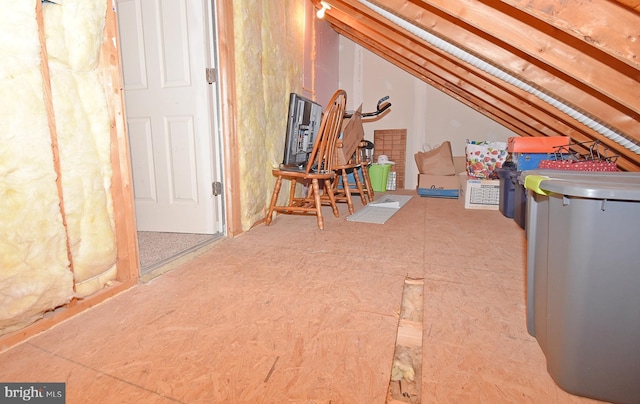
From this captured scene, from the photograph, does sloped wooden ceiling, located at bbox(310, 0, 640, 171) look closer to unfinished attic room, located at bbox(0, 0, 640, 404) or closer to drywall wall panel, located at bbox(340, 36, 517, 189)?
unfinished attic room, located at bbox(0, 0, 640, 404)

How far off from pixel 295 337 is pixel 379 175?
142 inches

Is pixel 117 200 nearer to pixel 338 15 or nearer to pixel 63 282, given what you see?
pixel 63 282

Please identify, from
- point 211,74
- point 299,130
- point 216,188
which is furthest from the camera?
point 299,130

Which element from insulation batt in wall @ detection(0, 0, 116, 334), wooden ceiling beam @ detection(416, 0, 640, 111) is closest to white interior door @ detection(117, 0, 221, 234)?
insulation batt in wall @ detection(0, 0, 116, 334)

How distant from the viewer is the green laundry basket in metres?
4.34

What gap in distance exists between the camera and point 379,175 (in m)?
4.40

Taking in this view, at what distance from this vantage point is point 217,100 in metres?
2.05

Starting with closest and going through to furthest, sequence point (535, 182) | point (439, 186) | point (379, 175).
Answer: point (535, 182) → point (439, 186) → point (379, 175)

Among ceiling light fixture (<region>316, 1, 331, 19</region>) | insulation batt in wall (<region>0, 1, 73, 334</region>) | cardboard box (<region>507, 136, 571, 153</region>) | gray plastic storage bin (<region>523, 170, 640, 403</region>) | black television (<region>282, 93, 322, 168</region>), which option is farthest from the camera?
ceiling light fixture (<region>316, 1, 331, 19</region>)

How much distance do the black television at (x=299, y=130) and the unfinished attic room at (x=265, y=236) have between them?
0.10ft

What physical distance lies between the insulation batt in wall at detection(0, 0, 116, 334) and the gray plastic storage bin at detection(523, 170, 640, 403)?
1.48 metres

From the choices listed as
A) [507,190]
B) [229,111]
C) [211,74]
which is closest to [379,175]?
[507,190]

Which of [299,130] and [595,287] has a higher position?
[299,130]

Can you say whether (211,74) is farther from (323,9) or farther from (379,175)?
(379,175)
